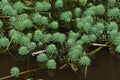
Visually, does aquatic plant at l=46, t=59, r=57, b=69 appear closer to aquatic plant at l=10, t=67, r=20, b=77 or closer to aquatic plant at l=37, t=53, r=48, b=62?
aquatic plant at l=37, t=53, r=48, b=62

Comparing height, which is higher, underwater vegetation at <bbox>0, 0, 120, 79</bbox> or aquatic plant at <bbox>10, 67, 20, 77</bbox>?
underwater vegetation at <bbox>0, 0, 120, 79</bbox>

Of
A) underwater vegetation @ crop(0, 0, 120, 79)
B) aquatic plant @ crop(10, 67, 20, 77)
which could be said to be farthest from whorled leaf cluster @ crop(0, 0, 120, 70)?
aquatic plant @ crop(10, 67, 20, 77)

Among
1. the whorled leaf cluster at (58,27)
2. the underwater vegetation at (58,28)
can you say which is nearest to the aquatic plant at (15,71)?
the underwater vegetation at (58,28)

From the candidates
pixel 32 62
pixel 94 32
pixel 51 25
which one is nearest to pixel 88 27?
pixel 94 32

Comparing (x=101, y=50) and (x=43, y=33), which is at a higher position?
(x=43, y=33)

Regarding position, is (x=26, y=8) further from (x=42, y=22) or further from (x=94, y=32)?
(x=94, y=32)

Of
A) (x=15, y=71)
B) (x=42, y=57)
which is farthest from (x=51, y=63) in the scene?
(x=15, y=71)

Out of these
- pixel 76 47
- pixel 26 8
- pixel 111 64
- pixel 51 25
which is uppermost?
pixel 26 8
